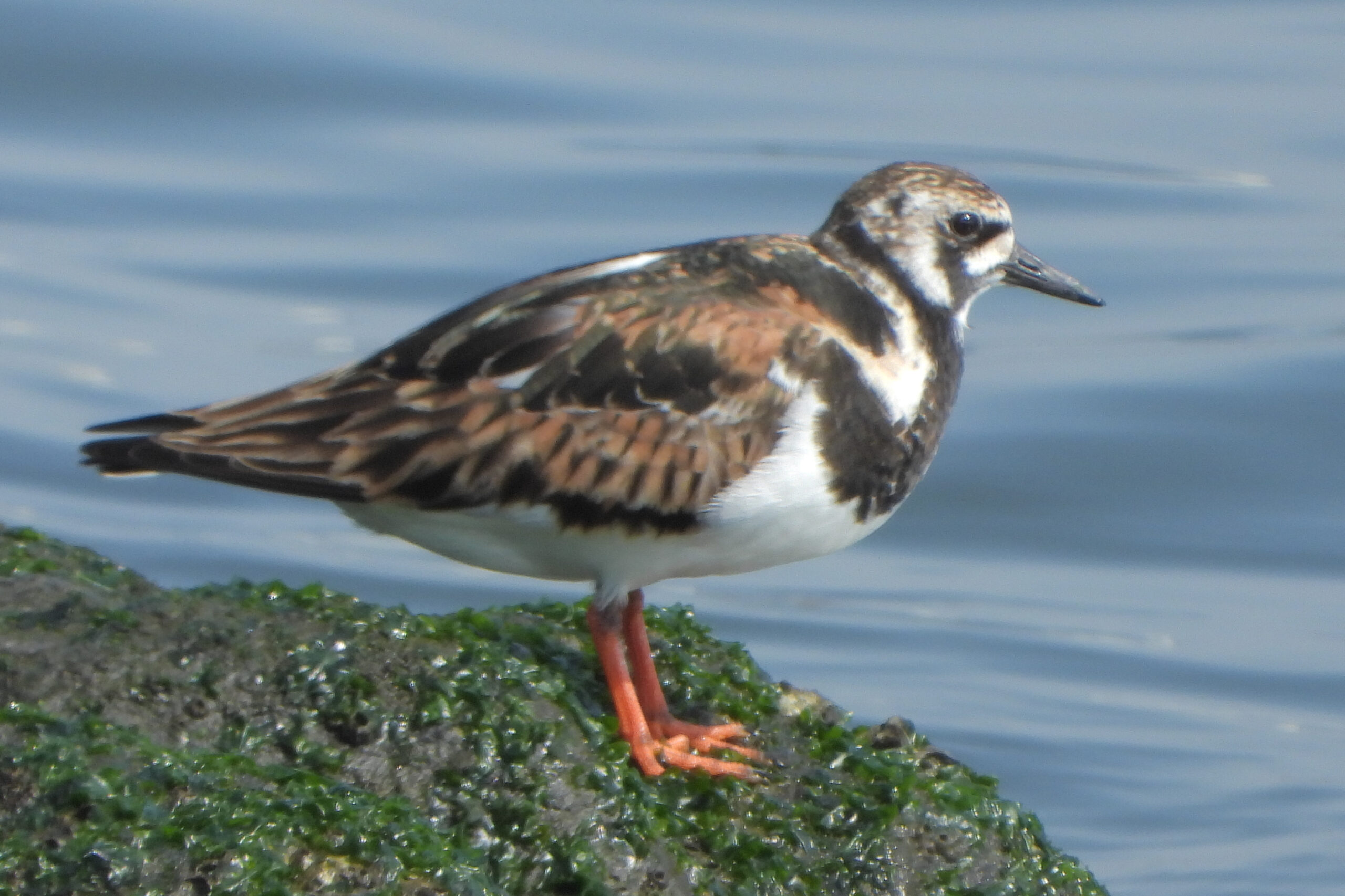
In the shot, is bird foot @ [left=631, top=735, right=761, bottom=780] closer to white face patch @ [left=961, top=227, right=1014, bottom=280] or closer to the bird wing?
the bird wing

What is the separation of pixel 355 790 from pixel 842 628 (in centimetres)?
519

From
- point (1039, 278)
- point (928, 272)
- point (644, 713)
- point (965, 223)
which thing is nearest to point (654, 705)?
point (644, 713)

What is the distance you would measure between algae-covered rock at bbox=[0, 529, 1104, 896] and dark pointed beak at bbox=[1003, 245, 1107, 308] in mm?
1302

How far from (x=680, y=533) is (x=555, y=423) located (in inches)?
14.7

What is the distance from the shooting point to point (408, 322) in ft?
34.6

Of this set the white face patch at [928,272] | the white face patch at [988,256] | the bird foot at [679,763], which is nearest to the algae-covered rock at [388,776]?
the bird foot at [679,763]

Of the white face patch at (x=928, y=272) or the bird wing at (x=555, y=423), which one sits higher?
the white face patch at (x=928, y=272)

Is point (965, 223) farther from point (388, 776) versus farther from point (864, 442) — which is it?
point (388, 776)

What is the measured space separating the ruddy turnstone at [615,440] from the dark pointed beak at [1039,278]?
75cm

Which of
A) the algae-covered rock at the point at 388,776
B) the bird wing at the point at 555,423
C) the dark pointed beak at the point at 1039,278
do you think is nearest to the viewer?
the algae-covered rock at the point at 388,776

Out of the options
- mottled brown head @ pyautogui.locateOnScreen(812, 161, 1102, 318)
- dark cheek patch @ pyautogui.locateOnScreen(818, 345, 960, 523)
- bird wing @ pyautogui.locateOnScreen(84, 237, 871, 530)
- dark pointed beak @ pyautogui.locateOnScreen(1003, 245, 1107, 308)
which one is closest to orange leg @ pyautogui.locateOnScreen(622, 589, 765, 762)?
bird wing @ pyautogui.locateOnScreen(84, 237, 871, 530)

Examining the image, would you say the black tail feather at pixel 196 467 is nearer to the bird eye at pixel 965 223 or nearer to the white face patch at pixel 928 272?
the white face patch at pixel 928 272

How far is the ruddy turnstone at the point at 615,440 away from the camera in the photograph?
4543 mm

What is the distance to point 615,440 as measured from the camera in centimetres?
457
